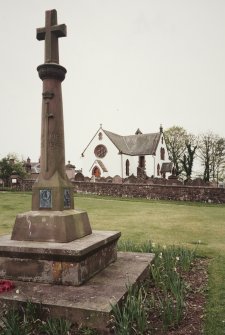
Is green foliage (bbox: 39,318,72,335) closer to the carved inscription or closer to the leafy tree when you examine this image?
the carved inscription

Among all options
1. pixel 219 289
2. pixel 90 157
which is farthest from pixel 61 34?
pixel 90 157

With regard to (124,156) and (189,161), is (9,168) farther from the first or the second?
(189,161)

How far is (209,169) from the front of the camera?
58312mm

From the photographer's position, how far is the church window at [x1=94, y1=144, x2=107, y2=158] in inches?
1880

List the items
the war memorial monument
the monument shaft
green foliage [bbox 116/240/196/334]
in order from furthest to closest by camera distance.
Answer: the monument shaft → the war memorial monument → green foliage [bbox 116/240/196/334]

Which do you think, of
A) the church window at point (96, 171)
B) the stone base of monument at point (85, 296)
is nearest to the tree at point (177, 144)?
the church window at point (96, 171)

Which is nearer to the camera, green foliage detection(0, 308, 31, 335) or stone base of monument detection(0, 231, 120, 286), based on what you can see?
green foliage detection(0, 308, 31, 335)

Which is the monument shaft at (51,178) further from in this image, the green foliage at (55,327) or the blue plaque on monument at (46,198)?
the green foliage at (55,327)

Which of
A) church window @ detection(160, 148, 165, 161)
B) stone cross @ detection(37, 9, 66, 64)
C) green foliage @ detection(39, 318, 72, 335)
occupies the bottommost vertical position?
green foliage @ detection(39, 318, 72, 335)

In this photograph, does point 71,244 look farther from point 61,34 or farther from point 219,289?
point 61,34

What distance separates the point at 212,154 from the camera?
58250 millimetres

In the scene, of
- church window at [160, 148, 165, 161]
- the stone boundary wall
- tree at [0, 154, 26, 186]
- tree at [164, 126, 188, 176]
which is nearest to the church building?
church window at [160, 148, 165, 161]

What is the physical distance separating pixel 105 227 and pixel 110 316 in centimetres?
802

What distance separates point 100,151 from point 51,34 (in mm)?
42358
